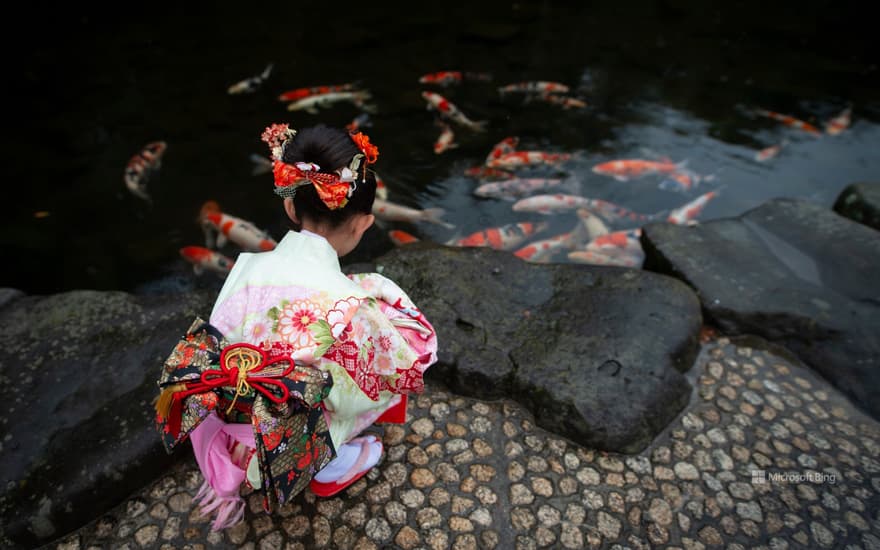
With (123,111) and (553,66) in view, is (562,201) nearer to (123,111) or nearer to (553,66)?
(553,66)

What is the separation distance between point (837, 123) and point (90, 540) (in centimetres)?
989

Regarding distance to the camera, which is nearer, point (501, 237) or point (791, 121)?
point (501, 237)

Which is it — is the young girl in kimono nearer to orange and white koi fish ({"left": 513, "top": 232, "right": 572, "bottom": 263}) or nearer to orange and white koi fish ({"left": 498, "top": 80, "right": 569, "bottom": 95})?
orange and white koi fish ({"left": 513, "top": 232, "right": 572, "bottom": 263})

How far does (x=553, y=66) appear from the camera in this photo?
9297 mm

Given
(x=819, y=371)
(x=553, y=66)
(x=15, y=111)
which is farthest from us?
(x=553, y=66)

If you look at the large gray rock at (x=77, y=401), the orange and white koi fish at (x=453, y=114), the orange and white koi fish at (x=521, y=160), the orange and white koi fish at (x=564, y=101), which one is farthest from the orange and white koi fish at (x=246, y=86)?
the large gray rock at (x=77, y=401)

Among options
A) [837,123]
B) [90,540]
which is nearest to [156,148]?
[90,540]

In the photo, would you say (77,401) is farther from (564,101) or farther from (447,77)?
(564,101)

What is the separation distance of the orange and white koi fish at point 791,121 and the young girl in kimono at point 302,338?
26.0 feet

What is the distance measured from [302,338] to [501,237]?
12.4 feet

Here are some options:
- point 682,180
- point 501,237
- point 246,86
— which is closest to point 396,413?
point 501,237

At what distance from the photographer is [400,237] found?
556 cm

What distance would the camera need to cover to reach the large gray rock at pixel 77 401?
2613 mm

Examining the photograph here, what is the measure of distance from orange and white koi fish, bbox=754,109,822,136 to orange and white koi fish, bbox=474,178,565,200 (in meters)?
4.16
